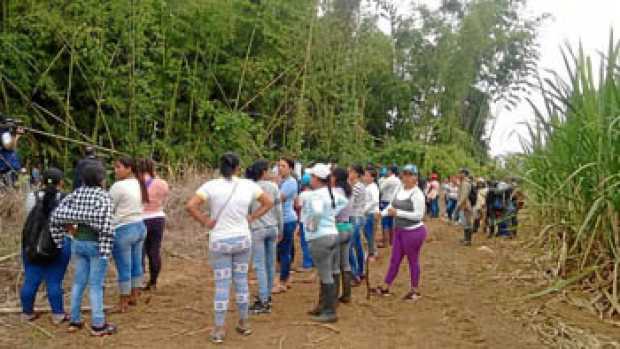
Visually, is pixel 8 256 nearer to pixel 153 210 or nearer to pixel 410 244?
pixel 153 210

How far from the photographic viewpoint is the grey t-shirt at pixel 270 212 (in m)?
5.12

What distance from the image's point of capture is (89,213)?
4.40 m

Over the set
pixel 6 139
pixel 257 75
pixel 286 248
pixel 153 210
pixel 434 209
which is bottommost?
pixel 286 248

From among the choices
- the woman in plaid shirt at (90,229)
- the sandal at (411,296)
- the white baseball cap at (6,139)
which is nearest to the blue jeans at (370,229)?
the sandal at (411,296)

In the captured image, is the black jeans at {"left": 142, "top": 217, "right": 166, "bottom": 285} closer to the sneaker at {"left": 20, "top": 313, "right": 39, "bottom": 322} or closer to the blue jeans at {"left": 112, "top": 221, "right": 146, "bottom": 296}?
the blue jeans at {"left": 112, "top": 221, "right": 146, "bottom": 296}

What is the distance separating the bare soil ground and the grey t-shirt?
0.77 m

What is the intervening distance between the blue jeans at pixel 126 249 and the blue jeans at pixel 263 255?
0.95 meters

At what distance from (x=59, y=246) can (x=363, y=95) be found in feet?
40.2

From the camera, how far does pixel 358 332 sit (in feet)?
15.7

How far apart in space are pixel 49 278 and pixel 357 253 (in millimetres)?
3136

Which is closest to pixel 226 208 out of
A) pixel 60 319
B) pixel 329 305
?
pixel 329 305

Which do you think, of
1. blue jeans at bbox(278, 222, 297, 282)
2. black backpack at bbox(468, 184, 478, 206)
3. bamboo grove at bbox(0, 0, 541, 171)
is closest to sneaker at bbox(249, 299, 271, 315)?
blue jeans at bbox(278, 222, 297, 282)

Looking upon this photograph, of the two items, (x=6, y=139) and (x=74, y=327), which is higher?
(x=6, y=139)

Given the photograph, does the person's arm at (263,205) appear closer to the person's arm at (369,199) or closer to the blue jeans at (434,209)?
the person's arm at (369,199)
